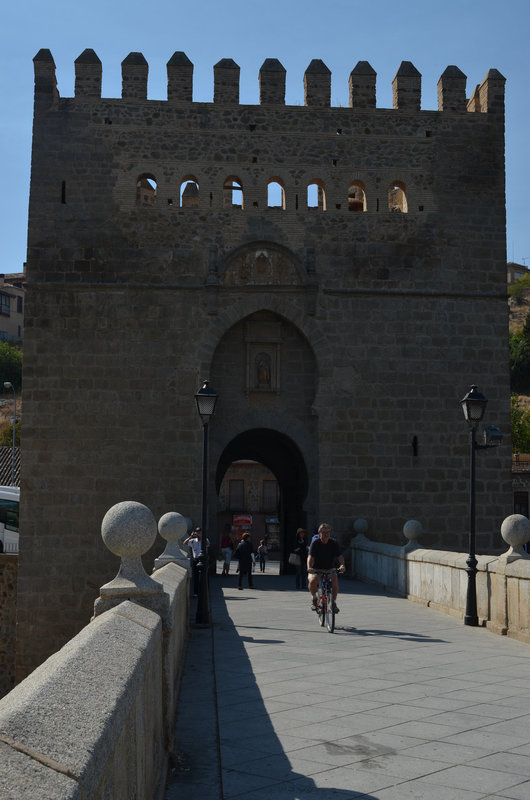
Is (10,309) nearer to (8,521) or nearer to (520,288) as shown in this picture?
(520,288)

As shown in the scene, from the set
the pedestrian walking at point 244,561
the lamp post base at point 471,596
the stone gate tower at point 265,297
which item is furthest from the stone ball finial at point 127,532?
the stone gate tower at point 265,297

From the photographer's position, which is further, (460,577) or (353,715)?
(460,577)

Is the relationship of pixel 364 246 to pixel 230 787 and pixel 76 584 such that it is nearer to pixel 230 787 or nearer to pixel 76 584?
pixel 76 584

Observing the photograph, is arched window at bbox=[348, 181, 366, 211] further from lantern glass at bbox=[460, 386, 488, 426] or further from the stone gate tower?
lantern glass at bbox=[460, 386, 488, 426]

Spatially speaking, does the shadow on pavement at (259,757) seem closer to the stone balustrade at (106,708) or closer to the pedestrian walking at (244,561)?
the stone balustrade at (106,708)

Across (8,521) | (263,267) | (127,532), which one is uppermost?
(263,267)

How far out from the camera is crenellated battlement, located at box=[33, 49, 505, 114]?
18344 mm

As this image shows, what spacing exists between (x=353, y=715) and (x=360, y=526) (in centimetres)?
1168

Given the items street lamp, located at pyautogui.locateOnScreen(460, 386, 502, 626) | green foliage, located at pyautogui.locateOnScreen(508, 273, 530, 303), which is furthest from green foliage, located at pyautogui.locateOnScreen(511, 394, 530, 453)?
street lamp, located at pyautogui.locateOnScreen(460, 386, 502, 626)

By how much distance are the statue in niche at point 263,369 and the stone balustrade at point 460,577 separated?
3.92 meters

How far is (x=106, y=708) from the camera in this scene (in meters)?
2.40

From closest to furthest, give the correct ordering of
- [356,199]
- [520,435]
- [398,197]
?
[398,197] < [356,199] < [520,435]

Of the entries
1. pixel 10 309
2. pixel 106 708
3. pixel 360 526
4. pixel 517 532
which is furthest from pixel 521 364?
pixel 106 708

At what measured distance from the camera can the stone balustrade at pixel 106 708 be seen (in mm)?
1816
